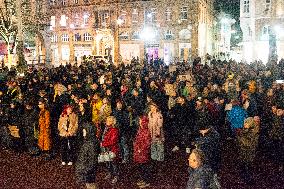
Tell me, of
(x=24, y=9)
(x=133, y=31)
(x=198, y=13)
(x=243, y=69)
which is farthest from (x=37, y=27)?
(x=243, y=69)

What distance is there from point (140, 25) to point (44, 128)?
45.4m

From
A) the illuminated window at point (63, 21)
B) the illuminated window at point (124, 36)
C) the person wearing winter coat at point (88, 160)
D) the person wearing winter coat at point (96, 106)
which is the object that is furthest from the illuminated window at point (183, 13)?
the person wearing winter coat at point (88, 160)

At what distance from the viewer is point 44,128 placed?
11.6 meters

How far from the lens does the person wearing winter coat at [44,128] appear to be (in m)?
11.5

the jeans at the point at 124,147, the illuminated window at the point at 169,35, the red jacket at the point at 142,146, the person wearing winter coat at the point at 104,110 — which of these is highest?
the illuminated window at the point at 169,35

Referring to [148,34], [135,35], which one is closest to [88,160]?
[148,34]

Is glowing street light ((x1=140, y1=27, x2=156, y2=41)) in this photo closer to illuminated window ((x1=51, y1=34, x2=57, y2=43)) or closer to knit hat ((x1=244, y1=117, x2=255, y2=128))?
illuminated window ((x1=51, y1=34, x2=57, y2=43))

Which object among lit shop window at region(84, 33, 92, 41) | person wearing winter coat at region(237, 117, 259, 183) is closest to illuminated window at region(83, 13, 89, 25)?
lit shop window at region(84, 33, 92, 41)

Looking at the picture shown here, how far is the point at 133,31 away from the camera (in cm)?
5625

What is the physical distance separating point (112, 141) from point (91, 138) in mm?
938

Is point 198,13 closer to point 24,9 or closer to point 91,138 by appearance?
point 24,9

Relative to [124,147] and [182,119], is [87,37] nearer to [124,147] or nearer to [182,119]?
[182,119]

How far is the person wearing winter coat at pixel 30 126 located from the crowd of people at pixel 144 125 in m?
0.03

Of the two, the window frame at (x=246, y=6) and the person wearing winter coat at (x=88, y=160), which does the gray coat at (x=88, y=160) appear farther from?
the window frame at (x=246, y=6)
